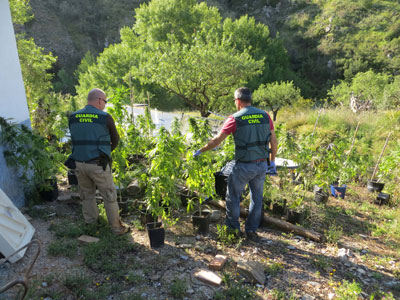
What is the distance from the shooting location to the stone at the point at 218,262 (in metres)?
3.19

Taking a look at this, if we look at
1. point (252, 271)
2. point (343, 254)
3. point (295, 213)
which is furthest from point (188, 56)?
point (252, 271)

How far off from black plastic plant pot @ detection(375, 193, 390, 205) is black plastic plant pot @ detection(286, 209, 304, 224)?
2381 mm

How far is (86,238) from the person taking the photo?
11.8 ft

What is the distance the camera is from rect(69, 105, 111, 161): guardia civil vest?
341 cm

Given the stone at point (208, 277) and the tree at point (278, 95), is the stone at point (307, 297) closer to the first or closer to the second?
the stone at point (208, 277)

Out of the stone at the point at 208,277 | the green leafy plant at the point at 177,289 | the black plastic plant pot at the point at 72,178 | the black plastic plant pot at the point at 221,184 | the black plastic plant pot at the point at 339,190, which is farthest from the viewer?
the black plastic plant pot at the point at 339,190

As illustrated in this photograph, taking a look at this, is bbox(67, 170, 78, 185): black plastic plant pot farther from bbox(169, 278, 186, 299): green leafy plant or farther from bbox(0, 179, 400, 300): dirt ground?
bbox(169, 278, 186, 299): green leafy plant

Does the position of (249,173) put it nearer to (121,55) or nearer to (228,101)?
(228,101)

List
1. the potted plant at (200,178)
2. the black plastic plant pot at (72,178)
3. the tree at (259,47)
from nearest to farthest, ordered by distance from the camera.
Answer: the potted plant at (200,178) → the black plastic plant pot at (72,178) → the tree at (259,47)

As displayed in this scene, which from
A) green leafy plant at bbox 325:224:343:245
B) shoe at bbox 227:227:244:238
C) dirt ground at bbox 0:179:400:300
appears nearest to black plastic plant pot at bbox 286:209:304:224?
dirt ground at bbox 0:179:400:300

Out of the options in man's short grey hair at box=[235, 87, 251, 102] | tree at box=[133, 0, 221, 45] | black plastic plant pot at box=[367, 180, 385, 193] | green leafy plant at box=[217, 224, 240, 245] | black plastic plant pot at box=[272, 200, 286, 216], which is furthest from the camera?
tree at box=[133, 0, 221, 45]

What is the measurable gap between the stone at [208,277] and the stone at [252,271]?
0.91ft

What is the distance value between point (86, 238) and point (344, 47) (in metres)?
41.4

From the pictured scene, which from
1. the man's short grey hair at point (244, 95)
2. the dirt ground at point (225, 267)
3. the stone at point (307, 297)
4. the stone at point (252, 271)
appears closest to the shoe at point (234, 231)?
the dirt ground at point (225, 267)
